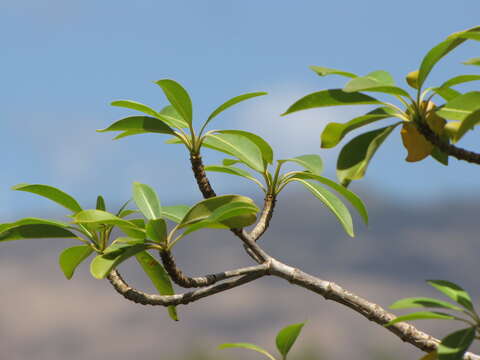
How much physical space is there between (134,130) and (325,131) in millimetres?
545

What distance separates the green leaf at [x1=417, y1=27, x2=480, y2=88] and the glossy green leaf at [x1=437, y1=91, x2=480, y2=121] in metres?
0.08

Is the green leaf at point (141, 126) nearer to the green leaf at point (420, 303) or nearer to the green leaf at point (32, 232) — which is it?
the green leaf at point (32, 232)

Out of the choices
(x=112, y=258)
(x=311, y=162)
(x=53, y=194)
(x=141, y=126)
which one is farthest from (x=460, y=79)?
(x=53, y=194)

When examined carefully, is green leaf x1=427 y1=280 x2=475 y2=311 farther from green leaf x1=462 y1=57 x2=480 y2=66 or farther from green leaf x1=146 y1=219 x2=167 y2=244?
green leaf x1=146 y1=219 x2=167 y2=244

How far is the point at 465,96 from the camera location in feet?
4.78

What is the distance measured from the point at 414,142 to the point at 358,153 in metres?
0.20

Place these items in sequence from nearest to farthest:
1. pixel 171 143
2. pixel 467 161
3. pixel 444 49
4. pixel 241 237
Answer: pixel 444 49 < pixel 467 161 < pixel 241 237 < pixel 171 143

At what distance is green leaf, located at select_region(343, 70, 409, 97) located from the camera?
136cm

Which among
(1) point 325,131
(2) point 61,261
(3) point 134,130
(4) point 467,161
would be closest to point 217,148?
(3) point 134,130

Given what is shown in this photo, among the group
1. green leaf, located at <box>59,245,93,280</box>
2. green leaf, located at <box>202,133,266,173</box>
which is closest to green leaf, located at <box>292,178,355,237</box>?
green leaf, located at <box>202,133,266,173</box>

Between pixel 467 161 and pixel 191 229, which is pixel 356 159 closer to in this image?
pixel 467 161

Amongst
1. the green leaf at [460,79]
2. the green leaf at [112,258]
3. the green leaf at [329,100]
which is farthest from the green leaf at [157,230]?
the green leaf at [460,79]

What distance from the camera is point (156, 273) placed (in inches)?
76.5

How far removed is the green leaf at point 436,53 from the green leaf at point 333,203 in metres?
0.47
